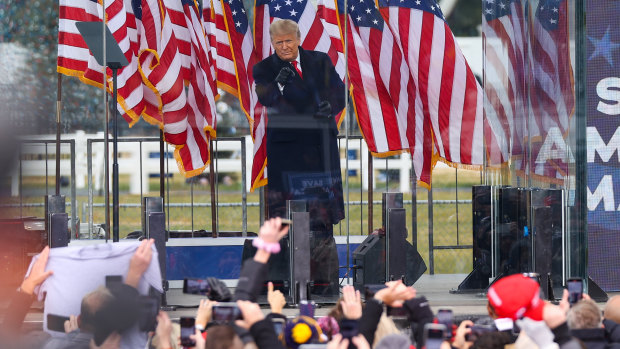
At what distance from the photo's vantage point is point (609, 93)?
30.7 feet

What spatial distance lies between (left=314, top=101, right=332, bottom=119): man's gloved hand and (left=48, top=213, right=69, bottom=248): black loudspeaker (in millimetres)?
2292

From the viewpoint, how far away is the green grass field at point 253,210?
8945 millimetres

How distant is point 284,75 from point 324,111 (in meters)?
0.47

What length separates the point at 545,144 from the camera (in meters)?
9.38

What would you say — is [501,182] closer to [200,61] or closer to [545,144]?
[545,144]

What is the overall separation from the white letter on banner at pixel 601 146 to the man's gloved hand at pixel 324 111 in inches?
91.0

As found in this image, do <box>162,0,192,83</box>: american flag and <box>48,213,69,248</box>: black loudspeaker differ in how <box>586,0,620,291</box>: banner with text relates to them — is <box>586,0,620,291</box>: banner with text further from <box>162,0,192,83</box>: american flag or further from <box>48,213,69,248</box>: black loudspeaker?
<box>48,213,69,248</box>: black loudspeaker

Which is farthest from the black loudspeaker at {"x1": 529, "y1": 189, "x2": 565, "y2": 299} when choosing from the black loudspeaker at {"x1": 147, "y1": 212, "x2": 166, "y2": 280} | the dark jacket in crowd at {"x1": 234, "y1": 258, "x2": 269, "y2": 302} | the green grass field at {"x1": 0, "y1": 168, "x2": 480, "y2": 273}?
the dark jacket in crowd at {"x1": 234, "y1": 258, "x2": 269, "y2": 302}

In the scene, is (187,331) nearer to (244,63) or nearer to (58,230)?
(58,230)

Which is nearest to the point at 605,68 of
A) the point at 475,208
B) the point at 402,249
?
the point at 475,208

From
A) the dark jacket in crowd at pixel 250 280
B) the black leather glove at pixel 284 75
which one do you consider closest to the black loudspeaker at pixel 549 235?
the black leather glove at pixel 284 75

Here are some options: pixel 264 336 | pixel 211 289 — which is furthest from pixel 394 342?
pixel 211 289

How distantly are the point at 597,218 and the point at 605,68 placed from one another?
1336 millimetres

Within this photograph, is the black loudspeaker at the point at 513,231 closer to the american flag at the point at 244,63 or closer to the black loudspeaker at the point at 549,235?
the black loudspeaker at the point at 549,235
